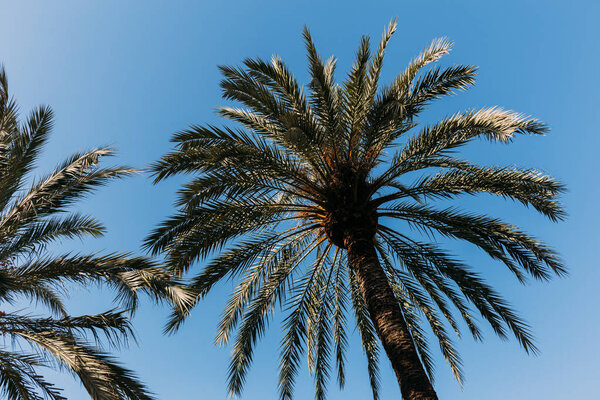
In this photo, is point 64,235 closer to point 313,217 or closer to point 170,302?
point 170,302

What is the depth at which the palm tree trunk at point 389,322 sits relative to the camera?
7.00 m

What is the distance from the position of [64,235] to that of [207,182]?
9.17 ft

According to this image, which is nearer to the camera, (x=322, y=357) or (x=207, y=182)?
(x=207, y=182)

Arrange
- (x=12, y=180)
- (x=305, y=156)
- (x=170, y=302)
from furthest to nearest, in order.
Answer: (x=305, y=156) < (x=12, y=180) < (x=170, y=302)

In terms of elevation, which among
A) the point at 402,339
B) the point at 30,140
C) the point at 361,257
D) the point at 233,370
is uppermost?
the point at 30,140

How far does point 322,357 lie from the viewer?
10.9 metres

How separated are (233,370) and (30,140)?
6150 mm

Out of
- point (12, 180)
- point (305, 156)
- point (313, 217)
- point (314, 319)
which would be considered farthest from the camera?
point (314, 319)

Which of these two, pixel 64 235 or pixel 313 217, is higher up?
pixel 313 217

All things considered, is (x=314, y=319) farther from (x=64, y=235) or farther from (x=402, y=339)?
(x=64, y=235)

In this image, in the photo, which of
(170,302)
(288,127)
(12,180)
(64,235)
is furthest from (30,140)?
(288,127)

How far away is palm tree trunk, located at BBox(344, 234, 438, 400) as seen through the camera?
6996mm

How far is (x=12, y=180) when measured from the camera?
8.08 metres

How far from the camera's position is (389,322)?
307 inches
